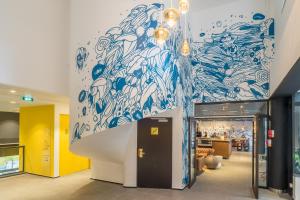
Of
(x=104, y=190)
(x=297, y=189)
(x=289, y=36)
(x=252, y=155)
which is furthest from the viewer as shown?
(x=252, y=155)

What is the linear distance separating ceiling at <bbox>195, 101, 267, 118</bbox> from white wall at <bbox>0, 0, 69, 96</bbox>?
4718 mm

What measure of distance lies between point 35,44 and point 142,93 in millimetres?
3129

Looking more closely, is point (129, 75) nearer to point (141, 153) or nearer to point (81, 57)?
point (81, 57)

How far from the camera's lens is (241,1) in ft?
24.6

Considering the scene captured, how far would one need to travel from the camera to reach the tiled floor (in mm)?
5992

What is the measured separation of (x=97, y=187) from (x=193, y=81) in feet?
15.4

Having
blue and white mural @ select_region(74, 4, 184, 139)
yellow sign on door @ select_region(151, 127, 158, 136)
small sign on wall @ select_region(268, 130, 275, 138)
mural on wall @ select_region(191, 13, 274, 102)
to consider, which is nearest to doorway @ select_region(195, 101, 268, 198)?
small sign on wall @ select_region(268, 130, 275, 138)

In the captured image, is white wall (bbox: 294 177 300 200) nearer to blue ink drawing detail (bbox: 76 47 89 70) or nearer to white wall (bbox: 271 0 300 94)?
white wall (bbox: 271 0 300 94)

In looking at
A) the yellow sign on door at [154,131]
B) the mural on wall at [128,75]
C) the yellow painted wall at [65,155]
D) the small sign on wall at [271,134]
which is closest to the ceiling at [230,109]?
the small sign on wall at [271,134]

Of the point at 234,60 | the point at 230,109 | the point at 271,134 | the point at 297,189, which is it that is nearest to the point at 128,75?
the point at 234,60

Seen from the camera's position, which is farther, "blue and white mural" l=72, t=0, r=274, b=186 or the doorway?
the doorway

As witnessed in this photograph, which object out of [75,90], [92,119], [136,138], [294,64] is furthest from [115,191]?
[294,64]

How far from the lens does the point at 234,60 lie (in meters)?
7.58

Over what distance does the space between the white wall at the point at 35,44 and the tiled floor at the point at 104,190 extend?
2832 mm
